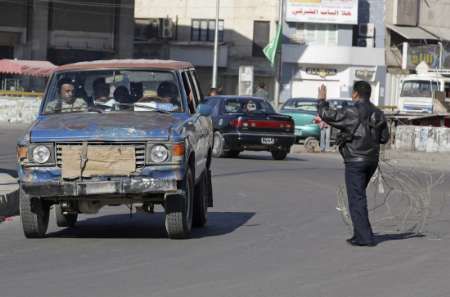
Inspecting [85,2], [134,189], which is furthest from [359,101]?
[85,2]

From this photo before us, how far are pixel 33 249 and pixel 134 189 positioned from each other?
48.5 inches

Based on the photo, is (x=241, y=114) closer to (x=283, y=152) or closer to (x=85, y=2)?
(x=283, y=152)

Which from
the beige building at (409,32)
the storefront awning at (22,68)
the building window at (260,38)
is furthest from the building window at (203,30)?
the storefront awning at (22,68)

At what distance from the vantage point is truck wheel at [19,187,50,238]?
12.1 metres

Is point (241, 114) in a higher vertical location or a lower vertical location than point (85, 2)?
lower

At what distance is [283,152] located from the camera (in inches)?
1179

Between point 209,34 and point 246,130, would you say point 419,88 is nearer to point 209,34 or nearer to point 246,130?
point 246,130

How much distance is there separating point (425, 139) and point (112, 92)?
2557 centimetres

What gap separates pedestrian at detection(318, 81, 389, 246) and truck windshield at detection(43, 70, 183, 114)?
2.18 meters

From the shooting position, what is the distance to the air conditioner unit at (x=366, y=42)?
247 ft

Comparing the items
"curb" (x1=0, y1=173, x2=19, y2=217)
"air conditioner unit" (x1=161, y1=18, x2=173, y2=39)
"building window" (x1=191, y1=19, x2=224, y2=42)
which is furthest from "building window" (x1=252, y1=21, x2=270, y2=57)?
"curb" (x1=0, y1=173, x2=19, y2=217)

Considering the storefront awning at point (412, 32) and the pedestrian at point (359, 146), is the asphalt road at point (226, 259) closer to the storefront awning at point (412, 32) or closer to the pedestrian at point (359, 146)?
the pedestrian at point (359, 146)

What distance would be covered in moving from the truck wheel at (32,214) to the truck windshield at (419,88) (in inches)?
1396

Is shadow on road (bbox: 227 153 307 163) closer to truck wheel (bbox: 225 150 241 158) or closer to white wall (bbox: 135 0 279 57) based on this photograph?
truck wheel (bbox: 225 150 241 158)
